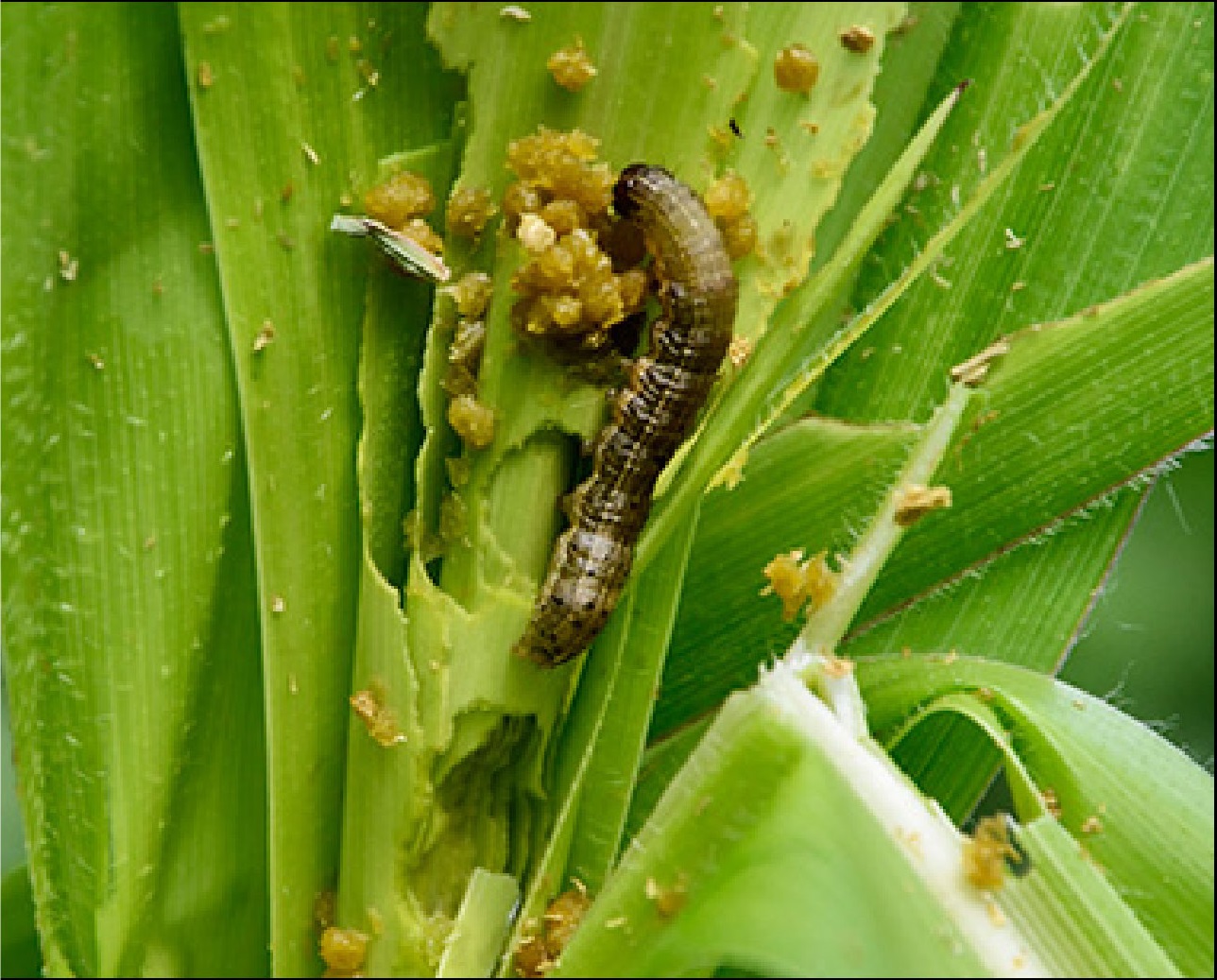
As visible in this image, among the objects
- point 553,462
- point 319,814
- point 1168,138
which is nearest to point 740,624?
point 553,462

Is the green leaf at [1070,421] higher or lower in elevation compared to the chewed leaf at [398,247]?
lower

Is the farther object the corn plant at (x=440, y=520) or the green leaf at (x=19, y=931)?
the green leaf at (x=19, y=931)

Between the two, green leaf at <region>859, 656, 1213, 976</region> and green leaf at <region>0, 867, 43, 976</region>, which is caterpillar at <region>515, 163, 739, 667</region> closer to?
green leaf at <region>859, 656, 1213, 976</region>

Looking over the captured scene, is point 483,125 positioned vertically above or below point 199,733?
above

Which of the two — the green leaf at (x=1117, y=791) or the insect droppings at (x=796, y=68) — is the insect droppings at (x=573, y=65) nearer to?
Result: the insect droppings at (x=796, y=68)

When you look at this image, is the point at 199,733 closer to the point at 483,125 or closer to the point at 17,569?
the point at 17,569

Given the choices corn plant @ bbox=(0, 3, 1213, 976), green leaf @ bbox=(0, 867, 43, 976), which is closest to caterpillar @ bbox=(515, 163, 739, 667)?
corn plant @ bbox=(0, 3, 1213, 976)

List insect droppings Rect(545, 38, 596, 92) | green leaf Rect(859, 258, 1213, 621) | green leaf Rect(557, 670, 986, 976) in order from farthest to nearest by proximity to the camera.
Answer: green leaf Rect(859, 258, 1213, 621) → insect droppings Rect(545, 38, 596, 92) → green leaf Rect(557, 670, 986, 976)

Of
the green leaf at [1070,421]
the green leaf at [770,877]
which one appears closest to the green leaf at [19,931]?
the green leaf at [770,877]
